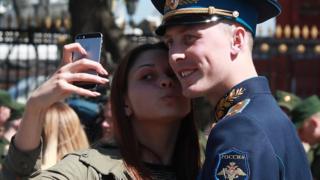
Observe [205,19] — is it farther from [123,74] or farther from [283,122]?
[123,74]

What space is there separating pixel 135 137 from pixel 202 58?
551mm

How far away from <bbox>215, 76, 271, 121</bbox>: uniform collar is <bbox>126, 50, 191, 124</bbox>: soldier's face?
1.16 ft

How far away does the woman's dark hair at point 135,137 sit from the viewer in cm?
249

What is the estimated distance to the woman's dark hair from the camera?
2.49 meters

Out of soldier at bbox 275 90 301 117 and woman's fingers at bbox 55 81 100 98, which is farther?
soldier at bbox 275 90 301 117

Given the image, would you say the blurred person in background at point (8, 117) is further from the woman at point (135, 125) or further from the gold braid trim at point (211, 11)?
the gold braid trim at point (211, 11)

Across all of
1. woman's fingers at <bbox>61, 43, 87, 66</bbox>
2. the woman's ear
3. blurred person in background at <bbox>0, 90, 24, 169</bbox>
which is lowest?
blurred person in background at <bbox>0, 90, 24, 169</bbox>

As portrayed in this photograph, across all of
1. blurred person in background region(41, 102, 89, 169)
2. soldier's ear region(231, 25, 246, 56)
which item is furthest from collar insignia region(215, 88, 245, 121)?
blurred person in background region(41, 102, 89, 169)

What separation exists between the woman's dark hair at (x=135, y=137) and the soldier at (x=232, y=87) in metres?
0.34

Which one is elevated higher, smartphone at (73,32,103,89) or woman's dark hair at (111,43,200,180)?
smartphone at (73,32,103,89)

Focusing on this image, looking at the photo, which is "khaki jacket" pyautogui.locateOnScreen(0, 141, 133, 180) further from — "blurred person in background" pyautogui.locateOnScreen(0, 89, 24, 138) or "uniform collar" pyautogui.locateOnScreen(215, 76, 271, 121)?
"blurred person in background" pyautogui.locateOnScreen(0, 89, 24, 138)

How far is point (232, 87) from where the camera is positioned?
213cm

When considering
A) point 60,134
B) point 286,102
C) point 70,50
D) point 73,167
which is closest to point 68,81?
point 70,50

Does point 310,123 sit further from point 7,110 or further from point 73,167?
point 73,167
